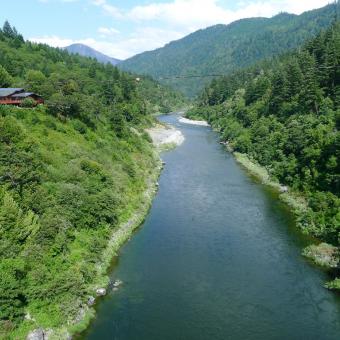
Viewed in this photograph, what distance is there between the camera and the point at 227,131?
368 ft

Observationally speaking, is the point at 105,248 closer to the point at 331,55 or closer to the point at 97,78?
the point at 331,55

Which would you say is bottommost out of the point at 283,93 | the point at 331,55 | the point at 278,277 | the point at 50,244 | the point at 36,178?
the point at 278,277

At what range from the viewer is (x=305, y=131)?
68688mm

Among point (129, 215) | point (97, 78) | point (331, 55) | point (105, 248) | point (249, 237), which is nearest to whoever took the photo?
point (105, 248)

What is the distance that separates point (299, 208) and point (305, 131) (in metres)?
17.8

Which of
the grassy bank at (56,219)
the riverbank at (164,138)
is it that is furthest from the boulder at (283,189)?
the riverbank at (164,138)

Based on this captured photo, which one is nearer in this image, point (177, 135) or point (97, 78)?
point (177, 135)

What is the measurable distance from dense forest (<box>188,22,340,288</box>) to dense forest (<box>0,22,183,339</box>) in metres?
23.0

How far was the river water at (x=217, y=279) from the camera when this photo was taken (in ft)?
107

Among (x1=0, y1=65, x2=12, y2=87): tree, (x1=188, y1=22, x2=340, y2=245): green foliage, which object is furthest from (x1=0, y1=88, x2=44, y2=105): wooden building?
(x1=188, y1=22, x2=340, y2=245): green foliage

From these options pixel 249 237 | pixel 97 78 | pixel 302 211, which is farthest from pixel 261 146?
pixel 97 78

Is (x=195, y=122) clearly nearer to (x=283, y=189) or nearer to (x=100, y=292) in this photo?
(x=283, y=189)

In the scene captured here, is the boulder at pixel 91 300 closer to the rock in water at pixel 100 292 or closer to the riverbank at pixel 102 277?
the riverbank at pixel 102 277

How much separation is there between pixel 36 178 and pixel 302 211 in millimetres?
33554
